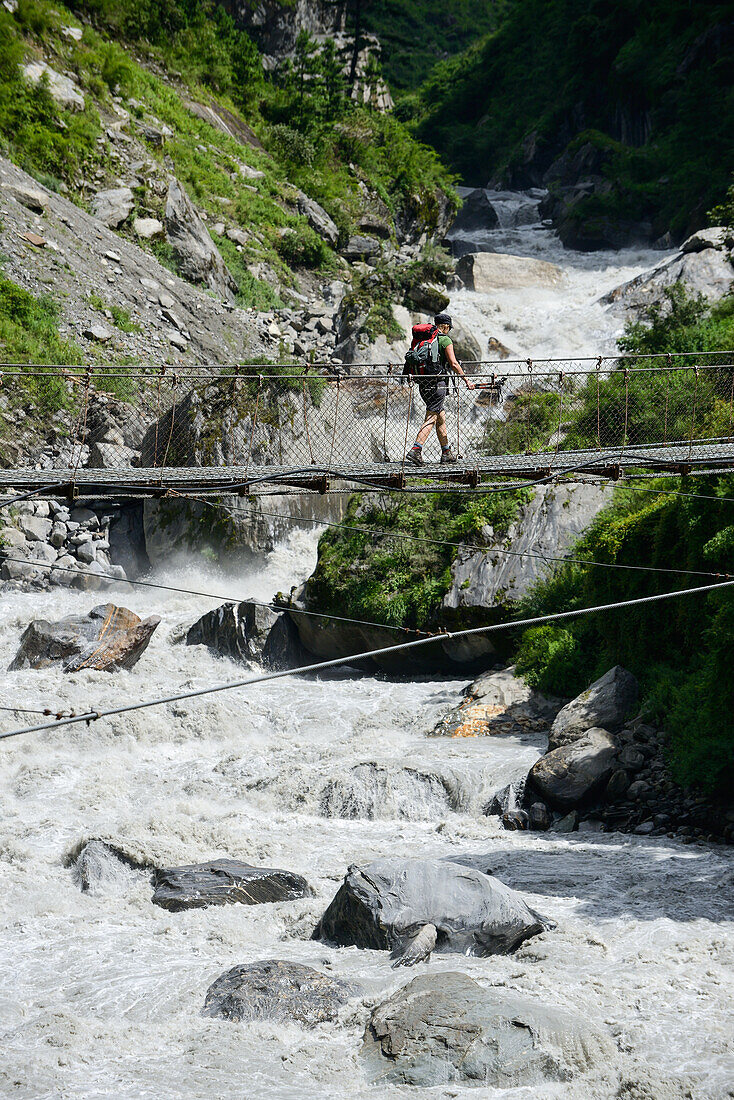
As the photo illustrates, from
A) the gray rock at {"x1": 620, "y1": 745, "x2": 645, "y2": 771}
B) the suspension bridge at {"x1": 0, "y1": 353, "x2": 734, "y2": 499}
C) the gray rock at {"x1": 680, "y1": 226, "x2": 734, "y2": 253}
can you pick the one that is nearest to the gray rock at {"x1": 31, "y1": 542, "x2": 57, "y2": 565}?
the suspension bridge at {"x1": 0, "y1": 353, "x2": 734, "y2": 499}

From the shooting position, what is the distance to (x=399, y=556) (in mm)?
15352

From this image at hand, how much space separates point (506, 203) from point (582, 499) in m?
33.2

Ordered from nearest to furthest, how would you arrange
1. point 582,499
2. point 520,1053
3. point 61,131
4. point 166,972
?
point 520,1053 < point 166,972 < point 582,499 < point 61,131

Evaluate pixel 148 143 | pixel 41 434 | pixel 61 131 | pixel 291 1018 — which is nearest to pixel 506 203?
pixel 148 143

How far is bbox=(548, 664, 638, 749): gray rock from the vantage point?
32.1 feet

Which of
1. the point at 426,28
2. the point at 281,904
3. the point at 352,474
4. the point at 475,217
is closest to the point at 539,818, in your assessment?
the point at 281,904

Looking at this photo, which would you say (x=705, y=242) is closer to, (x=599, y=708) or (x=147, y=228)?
(x=147, y=228)

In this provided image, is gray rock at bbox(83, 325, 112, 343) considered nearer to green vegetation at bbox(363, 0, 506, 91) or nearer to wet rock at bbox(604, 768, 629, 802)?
wet rock at bbox(604, 768, 629, 802)

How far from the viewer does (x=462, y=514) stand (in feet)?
49.8

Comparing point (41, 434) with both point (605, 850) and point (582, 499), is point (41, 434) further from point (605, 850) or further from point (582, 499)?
point (605, 850)

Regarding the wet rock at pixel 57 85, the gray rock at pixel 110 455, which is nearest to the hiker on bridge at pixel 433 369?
the gray rock at pixel 110 455

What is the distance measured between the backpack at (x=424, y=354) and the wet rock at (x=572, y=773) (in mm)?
4109

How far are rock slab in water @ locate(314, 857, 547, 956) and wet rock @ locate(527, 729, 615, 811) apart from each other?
2378 mm

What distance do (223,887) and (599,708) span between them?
470cm
